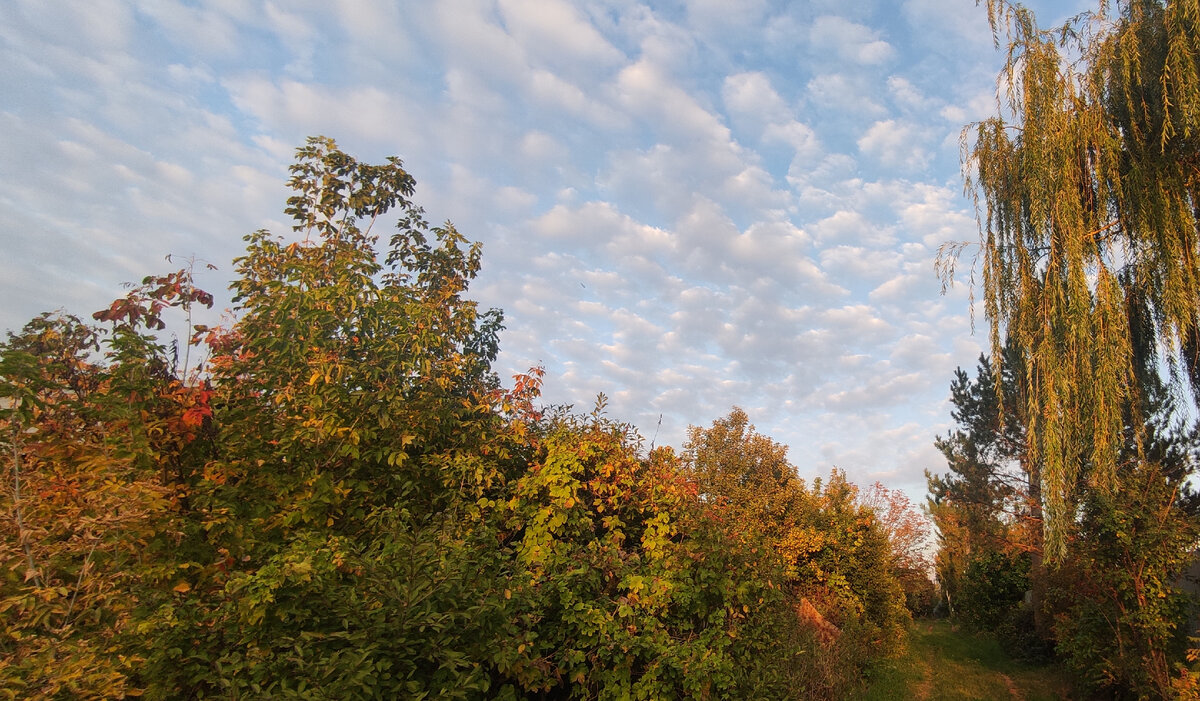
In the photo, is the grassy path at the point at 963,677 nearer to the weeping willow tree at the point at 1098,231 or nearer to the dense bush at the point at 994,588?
the dense bush at the point at 994,588

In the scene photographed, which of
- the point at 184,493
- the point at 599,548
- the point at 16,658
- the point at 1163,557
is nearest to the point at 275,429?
the point at 184,493

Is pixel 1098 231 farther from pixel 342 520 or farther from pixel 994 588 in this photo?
pixel 994 588

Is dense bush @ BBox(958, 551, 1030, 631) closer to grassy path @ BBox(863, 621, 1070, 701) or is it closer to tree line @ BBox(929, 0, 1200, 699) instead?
grassy path @ BBox(863, 621, 1070, 701)

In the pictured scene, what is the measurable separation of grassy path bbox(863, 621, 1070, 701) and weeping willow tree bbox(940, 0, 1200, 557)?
5364 mm

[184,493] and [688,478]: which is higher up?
[688,478]

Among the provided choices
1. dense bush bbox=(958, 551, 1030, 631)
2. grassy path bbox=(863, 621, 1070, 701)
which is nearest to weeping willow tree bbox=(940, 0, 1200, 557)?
grassy path bbox=(863, 621, 1070, 701)

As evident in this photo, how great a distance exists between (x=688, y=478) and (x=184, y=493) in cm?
423

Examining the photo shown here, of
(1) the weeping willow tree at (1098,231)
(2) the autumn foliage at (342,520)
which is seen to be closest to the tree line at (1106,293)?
(1) the weeping willow tree at (1098,231)

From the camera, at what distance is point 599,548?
4930 mm

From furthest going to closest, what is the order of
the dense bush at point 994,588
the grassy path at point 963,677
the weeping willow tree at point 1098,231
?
the dense bush at point 994,588 → the grassy path at point 963,677 → the weeping willow tree at point 1098,231

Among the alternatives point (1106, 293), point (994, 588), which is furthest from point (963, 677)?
point (1106, 293)

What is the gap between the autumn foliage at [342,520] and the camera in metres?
2.87

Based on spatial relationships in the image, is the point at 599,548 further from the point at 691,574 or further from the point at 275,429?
the point at 275,429

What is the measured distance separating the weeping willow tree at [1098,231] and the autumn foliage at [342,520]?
251 inches
